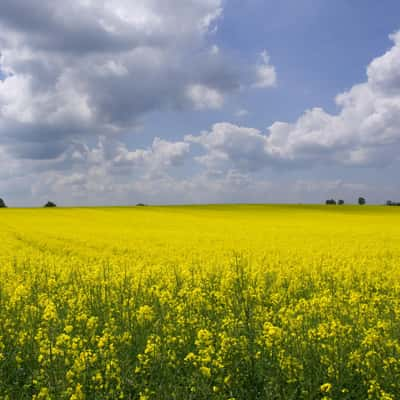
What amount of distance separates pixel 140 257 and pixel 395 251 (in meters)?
10.6

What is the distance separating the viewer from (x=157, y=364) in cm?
453

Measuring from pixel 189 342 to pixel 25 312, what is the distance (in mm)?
2850

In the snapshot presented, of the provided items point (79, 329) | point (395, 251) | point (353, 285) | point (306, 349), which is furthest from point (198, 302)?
point (395, 251)

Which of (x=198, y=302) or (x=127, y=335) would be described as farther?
(x=198, y=302)

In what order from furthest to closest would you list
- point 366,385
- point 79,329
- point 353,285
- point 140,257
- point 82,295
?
1. point 140,257
2. point 353,285
3. point 82,295
4. point 79,329
5. point 366,385

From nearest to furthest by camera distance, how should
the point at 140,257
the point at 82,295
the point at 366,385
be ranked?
the point at 366,385 < the point at 82,295 < the point at 140,257

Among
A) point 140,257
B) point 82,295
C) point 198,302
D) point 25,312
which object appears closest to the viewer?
point 25,312

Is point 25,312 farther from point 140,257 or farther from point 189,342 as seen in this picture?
point 140,257

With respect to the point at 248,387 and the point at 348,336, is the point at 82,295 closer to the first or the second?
the point at 248,387

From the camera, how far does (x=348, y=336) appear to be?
5195 millimetres

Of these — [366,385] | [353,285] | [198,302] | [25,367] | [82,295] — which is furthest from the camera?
[353,285]

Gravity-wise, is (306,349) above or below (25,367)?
above

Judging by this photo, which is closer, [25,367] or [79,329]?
[25,367]

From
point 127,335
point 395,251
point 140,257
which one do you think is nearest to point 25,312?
point 127,335
